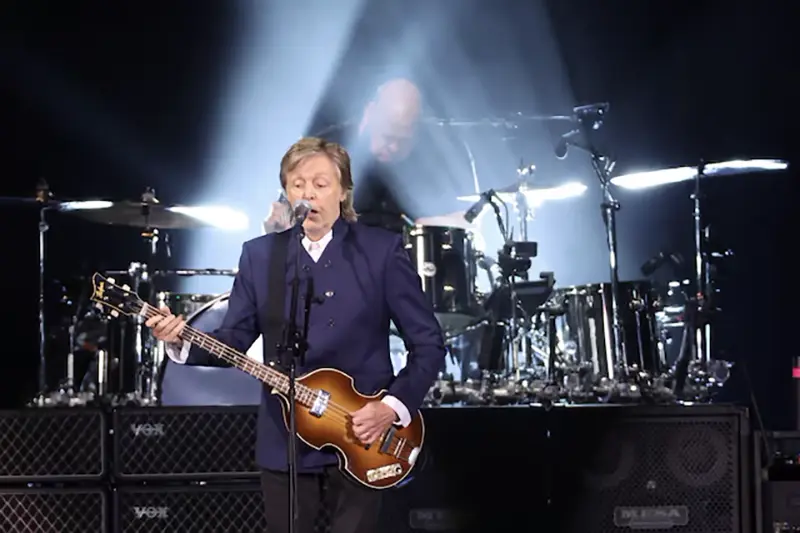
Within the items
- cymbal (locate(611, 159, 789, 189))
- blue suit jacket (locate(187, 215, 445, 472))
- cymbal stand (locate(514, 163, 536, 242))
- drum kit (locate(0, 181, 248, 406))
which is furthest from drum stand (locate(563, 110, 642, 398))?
blue suit jacket (locate(187, 215, 445, 472))

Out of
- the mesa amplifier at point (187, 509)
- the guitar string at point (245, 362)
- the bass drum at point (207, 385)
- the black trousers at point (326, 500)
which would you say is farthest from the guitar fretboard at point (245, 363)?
the bass drum at point (207, 385)

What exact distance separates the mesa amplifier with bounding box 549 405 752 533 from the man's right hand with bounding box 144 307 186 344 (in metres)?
2.00

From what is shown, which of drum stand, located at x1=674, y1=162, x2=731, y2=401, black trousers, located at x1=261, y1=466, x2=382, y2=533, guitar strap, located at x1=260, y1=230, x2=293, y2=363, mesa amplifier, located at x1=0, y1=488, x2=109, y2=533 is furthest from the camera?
drum stand, located at x1=674, y1=162, x2=731, y2=401

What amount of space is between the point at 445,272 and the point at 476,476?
2598 millimetres

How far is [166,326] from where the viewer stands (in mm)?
3531

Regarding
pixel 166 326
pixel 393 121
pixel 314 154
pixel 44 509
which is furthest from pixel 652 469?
pixel 393 121

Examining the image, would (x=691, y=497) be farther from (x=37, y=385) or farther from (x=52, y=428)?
(x=37, y=385)

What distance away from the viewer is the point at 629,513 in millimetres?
4887

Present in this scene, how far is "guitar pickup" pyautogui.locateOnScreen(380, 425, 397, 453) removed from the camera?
3.54 metres

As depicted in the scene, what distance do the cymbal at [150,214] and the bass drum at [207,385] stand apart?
84.1 inches

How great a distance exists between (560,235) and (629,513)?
492 cm

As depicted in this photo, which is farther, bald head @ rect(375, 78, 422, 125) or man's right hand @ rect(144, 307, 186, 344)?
bald head @ rect(375, 78, 422, 125)

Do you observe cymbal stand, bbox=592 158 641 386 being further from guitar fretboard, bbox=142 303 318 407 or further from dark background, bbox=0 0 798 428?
guitar fretboard, bbox=142 303 318 407

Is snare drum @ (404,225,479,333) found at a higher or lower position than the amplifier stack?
higher
